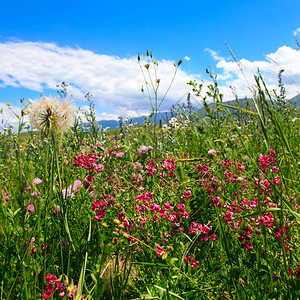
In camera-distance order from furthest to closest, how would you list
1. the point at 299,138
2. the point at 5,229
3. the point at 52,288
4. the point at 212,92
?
the point at 299,138 → the point at 212,92 → the point at 5,229 → the point at 52,288

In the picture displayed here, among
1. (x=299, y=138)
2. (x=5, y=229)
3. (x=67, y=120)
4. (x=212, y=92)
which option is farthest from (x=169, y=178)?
(x=299, y=138)

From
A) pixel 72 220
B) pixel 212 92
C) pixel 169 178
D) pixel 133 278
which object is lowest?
pixel 133 278

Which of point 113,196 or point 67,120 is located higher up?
point 67,120

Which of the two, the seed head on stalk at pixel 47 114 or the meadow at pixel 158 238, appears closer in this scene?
the meadow at pixel 158 238

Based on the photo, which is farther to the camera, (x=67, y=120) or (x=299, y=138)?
(x=299, y=138)

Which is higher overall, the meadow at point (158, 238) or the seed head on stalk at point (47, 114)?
the seed head on stalk at point (47, 114)

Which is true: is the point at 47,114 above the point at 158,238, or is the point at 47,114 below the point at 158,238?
above

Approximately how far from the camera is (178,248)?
1.53 meters

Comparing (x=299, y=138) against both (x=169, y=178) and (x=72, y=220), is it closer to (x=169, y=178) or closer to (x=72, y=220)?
(x=169, y=178)

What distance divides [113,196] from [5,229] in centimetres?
82

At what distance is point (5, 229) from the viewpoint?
5.20ft

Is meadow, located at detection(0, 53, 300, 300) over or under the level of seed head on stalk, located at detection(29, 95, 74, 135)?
under

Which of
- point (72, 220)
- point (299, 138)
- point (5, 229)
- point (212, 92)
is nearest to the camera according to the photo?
point (5, 229)

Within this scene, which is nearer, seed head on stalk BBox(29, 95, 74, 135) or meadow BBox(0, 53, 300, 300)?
meadow BBox(0, 53, 300, 300)
